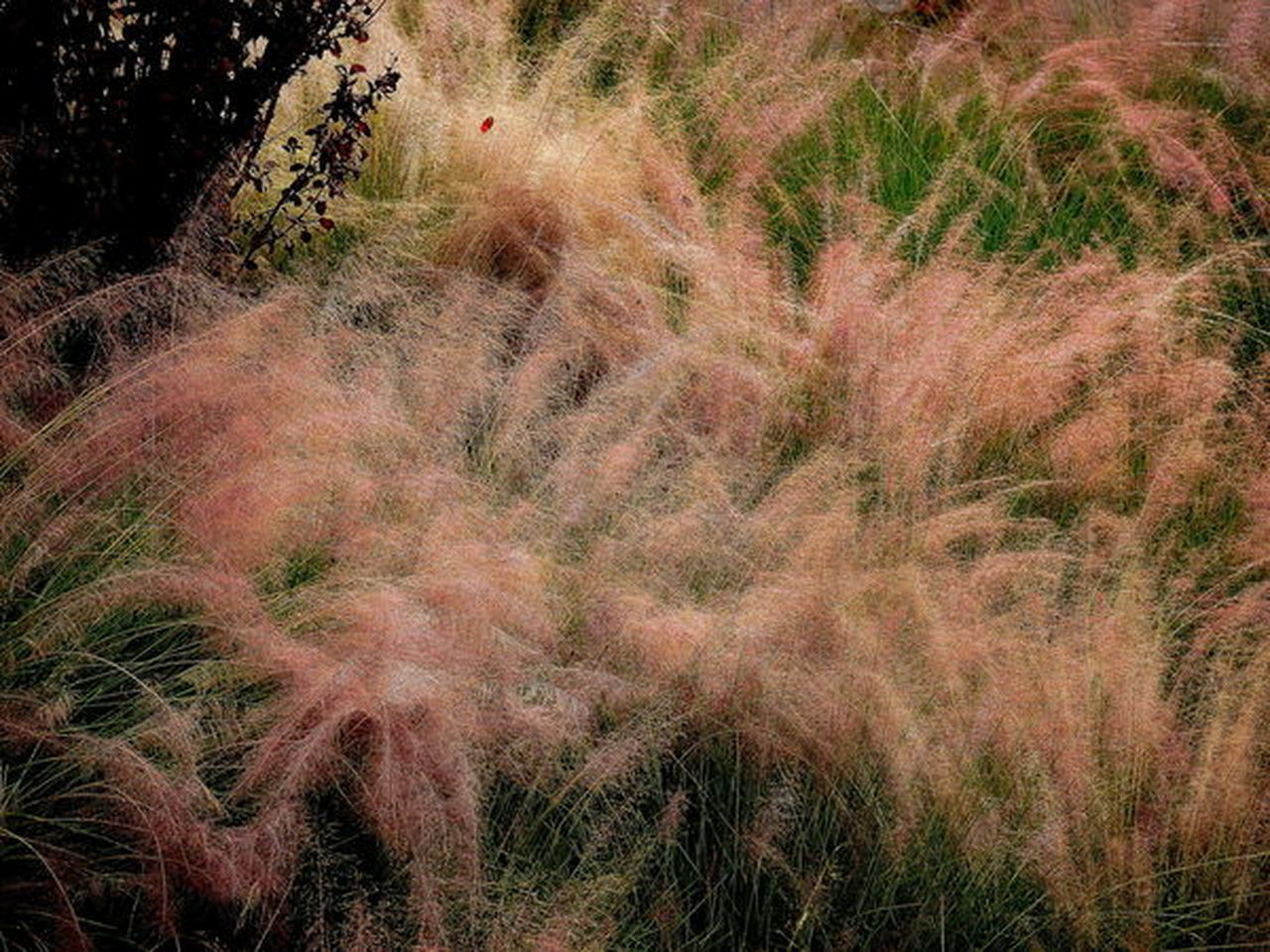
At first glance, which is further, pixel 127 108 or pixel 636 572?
pixel 127 108

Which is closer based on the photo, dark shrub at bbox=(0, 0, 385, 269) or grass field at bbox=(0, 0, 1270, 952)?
grass field at bbox=(0, 0, 1270, 952)

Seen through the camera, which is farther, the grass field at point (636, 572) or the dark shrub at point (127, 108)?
the dark shrub at point (127, 108)

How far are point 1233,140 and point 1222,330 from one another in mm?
1076

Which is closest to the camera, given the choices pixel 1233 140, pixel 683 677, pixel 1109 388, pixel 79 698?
pixel 79 698

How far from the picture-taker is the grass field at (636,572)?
2107 millimetres

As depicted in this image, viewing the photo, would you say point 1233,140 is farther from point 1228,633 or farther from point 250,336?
point 250,336

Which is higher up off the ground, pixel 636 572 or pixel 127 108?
pixel 127 108

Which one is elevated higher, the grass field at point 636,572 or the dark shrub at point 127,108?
the dark shrub at point 127,108

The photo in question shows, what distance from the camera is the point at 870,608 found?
2723 millimetres

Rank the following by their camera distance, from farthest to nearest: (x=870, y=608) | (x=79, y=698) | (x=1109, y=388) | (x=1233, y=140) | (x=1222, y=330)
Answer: (x=1233, y=140) < (x=1222, y=330) < (x=1109, y=388) < (x=870, y=608) < (x=79, y=698)

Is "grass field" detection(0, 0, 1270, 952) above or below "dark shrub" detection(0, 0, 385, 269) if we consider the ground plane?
below

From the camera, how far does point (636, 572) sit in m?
2.72

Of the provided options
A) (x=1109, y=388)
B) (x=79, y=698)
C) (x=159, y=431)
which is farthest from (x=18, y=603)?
(x=1109, y=388)

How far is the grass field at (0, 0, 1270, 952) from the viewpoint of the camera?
83.0 inches
